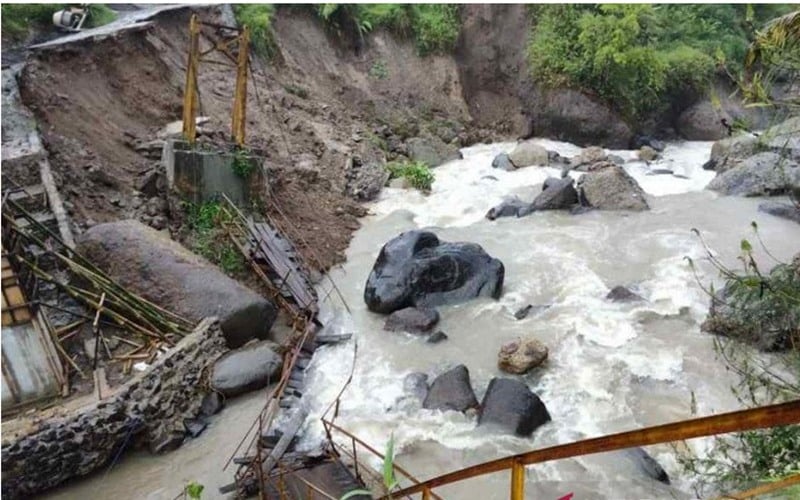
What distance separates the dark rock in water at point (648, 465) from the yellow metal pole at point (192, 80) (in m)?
8.61

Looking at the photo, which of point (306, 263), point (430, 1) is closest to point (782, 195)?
point (306, 263)

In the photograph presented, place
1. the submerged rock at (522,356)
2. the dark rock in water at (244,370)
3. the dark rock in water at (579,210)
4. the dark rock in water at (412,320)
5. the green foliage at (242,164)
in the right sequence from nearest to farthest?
the dark rock in water at (244,370) < the submerged rock at (522,356) < the dark rock in water at (412,320) < the green foliage at (242,164) < the dark rock in water at (579,210)

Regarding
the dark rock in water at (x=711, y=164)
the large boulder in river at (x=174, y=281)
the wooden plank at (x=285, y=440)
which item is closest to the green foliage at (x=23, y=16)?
the large boulder in river at (x=174, y=281)

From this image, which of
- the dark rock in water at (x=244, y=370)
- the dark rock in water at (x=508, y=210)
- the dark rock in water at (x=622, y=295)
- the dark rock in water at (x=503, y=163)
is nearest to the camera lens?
the dark rock in water at (x=244, y=370)

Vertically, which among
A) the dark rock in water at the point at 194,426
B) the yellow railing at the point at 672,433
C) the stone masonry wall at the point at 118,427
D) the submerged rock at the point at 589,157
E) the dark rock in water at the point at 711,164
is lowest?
the dark rock in water at the point at 711,164

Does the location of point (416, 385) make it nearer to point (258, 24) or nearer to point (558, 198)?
point (558, 198)

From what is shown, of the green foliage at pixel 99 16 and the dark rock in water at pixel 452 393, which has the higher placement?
the green foliage at pixel 99 16

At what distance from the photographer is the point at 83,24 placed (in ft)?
44.0

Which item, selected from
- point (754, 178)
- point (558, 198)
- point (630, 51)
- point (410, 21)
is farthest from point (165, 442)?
point (630, 51)

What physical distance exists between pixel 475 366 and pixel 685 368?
2872mm

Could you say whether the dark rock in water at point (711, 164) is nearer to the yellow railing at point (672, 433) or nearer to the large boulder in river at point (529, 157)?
the large boulder in river at point (529, 157)

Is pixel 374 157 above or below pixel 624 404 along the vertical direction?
above

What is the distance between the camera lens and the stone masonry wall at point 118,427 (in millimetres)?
5828

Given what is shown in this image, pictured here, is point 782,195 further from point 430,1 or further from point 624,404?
point 430,1
